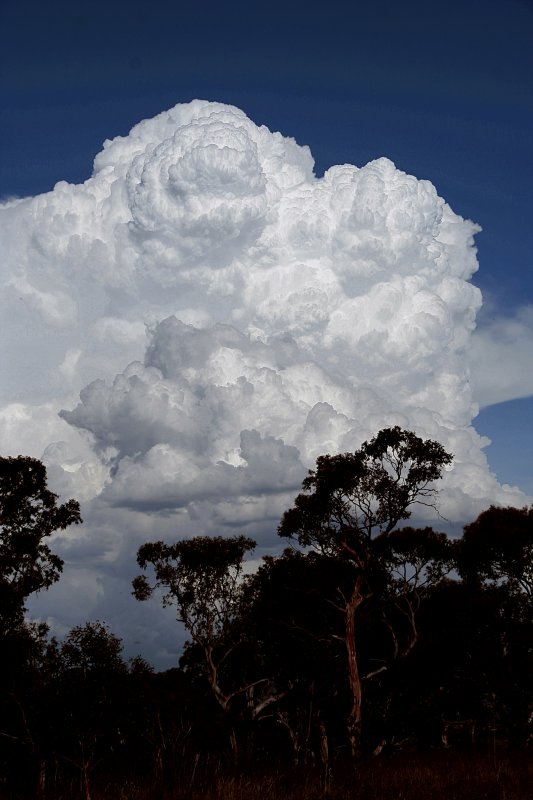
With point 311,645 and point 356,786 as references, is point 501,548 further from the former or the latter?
point 356,786

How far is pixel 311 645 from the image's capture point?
42844 millimetres

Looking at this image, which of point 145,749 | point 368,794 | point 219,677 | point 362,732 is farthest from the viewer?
point 219,677

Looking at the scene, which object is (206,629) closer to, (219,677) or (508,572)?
(219,677)

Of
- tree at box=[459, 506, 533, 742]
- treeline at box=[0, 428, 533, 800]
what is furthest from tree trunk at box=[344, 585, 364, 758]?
tree at box=[459, 506, 533, 742]

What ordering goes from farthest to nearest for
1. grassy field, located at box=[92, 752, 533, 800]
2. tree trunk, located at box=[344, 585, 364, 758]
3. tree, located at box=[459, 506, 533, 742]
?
tree, located at box=[459, 506, 533, 742]
tree trunk, located at box=[344, 585, 364, 758]
grassy field, located at box=[92, 752, 533, 800]

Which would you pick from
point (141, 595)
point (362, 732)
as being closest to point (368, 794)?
point (362, 732)

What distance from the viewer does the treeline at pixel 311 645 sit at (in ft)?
119

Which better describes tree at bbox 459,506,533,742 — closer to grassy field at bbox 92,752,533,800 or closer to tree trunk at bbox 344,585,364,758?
tree trunk at bbox 344,585,364,758

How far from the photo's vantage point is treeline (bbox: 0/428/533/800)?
Answer: 3625 centimetres

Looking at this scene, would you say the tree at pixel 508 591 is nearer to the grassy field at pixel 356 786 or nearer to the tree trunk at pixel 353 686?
the tree trunk at pixel 353 686

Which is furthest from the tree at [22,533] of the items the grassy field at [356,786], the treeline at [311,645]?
the grassy field at [356,786]

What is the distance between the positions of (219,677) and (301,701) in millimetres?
10233

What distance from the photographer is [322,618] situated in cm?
4353

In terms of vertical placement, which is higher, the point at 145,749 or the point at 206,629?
the point at 206,629
